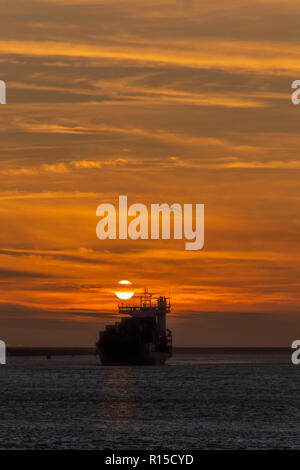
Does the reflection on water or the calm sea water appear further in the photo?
the reflection on water

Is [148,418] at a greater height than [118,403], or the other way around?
[118,403]

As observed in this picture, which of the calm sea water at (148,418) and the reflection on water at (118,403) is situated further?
the reflection on water at (118,403)

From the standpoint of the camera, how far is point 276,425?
72.4m

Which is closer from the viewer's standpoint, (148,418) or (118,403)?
(148,418)

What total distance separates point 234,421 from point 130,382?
68946 millimetres

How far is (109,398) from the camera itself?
105 meters

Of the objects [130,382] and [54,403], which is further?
[130,382]
